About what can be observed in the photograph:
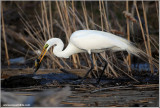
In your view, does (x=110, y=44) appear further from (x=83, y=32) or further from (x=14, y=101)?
(x=14, y=101)

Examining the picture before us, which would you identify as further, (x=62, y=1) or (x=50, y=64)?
(x=50, y=64)

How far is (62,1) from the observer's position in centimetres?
587

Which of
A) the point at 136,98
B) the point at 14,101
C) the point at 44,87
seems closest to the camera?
the point at 14,101

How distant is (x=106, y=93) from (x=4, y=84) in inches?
75.8

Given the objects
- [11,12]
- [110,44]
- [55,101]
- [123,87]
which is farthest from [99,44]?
[11,12]

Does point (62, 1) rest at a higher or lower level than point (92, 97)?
higher

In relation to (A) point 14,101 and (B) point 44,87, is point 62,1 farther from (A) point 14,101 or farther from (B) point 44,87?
(A) point 14,101

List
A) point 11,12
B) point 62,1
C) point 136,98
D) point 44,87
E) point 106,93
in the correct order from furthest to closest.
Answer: point 11,12, point 62,1, point 44,87, point 106,93, point 136,98

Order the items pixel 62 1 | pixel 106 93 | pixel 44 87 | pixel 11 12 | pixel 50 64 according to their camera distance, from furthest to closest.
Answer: pixel 11 12 < pixel 50 64 < pixel 62 1 < pixel 44 87 < pixel 106 93

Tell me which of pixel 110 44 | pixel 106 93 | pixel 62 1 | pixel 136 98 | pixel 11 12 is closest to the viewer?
pixel 136 98

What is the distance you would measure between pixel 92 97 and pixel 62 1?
2.47 m

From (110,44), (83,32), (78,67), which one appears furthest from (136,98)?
(78,67)

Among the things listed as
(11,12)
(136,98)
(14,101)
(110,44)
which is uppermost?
(11,12)

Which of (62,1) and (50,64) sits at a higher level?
(62,1)
